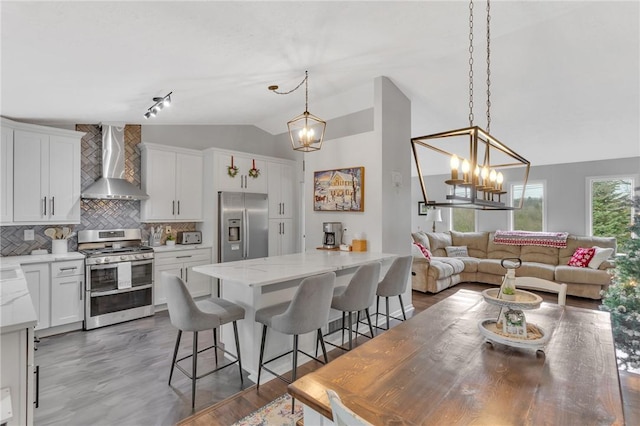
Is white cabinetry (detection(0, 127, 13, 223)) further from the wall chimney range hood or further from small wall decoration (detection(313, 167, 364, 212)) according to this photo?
small wall decoration (detection(313, 167, 364, 212))

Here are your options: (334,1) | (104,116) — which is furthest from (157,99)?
(334,1)

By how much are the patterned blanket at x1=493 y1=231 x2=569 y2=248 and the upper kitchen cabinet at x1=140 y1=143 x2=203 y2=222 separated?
233 inches

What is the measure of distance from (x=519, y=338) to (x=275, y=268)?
1.86m

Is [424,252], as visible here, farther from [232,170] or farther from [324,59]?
[324,59]

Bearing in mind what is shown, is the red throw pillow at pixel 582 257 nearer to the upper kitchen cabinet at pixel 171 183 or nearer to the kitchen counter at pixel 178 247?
the kitchen counter at pixel 178 247

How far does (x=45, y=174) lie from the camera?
12.1ft

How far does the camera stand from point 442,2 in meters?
2.57

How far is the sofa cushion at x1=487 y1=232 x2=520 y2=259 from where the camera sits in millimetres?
6238

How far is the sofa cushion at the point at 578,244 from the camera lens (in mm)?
5363

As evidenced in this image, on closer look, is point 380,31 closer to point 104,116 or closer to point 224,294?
point 224,294

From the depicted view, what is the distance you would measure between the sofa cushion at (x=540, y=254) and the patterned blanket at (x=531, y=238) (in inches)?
3.8

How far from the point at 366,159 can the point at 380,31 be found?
160 cm

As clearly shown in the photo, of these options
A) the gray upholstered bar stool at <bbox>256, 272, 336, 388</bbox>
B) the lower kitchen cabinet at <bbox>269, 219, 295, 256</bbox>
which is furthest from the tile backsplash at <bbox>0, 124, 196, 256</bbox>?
the gray upholstered bar stool at <bbox>256, 272, 336, 388</bbox>

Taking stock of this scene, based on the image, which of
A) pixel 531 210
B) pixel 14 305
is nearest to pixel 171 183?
pixel 14 305
